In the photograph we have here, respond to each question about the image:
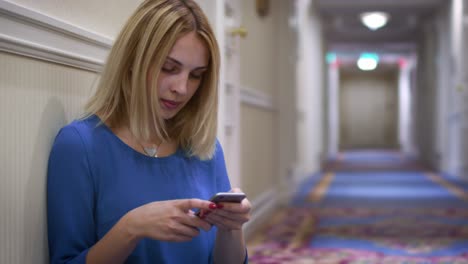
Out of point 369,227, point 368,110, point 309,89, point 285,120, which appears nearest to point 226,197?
point 369,227

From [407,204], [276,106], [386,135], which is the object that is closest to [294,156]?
[276,106]

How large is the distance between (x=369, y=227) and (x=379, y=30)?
995 centimetres

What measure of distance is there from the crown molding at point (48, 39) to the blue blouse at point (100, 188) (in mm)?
186

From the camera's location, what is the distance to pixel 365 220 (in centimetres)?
452

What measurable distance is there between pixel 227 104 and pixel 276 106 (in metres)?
2.17

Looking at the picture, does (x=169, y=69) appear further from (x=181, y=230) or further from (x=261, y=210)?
(x=261, y=210)

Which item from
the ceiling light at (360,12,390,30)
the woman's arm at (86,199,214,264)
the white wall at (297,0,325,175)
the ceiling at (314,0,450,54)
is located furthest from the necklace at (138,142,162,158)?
the ceiling light at (360,12,390,30)

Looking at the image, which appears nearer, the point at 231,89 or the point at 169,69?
the point at 169,69

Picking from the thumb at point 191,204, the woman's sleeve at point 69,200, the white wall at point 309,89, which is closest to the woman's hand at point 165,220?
the thumb at point 191,204

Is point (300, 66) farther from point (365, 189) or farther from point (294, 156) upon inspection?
point (294, 156)

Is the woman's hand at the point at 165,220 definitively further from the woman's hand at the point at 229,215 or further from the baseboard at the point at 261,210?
the baseboard at the point at 261,210

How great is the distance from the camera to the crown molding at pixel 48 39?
119cm

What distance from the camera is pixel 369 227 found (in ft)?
13.8

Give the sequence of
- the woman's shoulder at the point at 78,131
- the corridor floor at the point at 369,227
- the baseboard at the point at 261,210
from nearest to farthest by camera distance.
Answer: the woman's shoulder at the point at 78,131 → the corridor floor at the point at 369,227 → the baseboard at the point at 261,210
